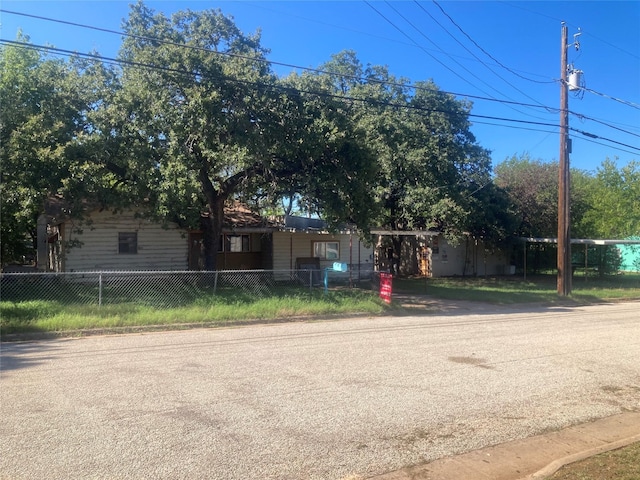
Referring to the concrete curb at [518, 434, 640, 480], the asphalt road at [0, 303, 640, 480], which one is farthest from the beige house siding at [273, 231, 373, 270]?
the concrete curb at [518, 434, 640, 480]

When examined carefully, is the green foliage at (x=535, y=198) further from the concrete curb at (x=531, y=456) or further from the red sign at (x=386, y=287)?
the concrete curb at (x=531, y=456)

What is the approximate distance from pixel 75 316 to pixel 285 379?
679 cm

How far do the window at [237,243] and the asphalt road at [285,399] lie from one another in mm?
13310

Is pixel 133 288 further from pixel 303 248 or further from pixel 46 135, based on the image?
pixel 303 248

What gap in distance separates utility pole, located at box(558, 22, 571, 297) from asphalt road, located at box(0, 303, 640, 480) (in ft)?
33.0

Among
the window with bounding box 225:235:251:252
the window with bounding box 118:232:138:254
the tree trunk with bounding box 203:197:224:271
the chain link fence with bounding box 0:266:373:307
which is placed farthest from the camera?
the window with bounding box 225:235:251:252

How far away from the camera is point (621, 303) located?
65.7 feet

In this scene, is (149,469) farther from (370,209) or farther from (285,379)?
(370,209)

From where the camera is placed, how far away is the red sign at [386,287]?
16359mm

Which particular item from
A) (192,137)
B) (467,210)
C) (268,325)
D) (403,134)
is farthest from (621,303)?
(192,137)

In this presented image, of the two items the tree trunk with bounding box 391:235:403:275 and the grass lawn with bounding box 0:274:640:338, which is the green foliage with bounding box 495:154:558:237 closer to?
the tree trunk with bounding box 391:235:403:275

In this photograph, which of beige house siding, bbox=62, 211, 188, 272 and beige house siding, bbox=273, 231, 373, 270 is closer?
beige house siding, bbox=62, 211, 188, 272

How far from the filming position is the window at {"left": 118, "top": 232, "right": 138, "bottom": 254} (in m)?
20.7

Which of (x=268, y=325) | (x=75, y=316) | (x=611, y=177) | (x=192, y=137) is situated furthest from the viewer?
(x=611, y=177)
